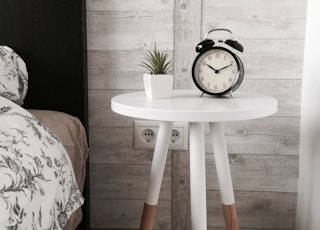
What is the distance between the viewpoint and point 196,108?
2.94 ft

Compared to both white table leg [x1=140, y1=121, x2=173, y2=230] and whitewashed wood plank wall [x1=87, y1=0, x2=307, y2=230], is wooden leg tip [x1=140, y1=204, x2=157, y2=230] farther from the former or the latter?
whitewashed wood plank wall [x1=87, y1=0, x2=307, y2=230]

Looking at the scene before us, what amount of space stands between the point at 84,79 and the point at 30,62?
19cm

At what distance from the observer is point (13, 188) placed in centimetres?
71

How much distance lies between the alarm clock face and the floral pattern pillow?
1.78ft

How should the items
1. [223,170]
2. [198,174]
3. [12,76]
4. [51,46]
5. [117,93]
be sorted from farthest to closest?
[117,93] → [51,46] → [12,76] → [223,170] → [198,174]

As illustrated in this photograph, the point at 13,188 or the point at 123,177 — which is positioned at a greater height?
the point at 13,188

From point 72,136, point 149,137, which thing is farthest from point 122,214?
point 72,136

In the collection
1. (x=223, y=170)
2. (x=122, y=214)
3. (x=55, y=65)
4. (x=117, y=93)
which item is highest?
(x=55, y=65)

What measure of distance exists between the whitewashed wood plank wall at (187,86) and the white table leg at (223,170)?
0.31m

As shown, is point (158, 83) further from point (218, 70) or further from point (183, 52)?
point (183, 52)

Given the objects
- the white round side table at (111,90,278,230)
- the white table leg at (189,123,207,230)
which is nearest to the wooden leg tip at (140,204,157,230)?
the white round side table at (111,90,278,230)

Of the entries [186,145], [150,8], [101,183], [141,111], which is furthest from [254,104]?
[101,183]

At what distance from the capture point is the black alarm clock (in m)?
1.05

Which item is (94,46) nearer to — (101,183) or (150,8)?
(150,8)
